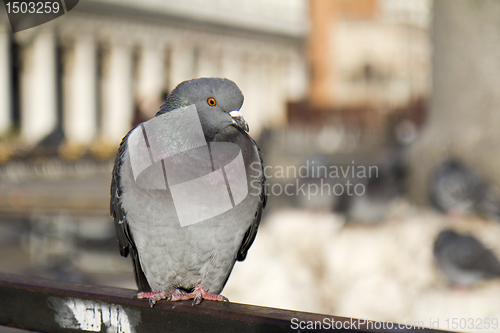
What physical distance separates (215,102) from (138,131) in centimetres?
33

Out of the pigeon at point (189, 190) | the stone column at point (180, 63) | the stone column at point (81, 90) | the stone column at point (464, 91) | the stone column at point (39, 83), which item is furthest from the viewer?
the stone column at point (180, 63)

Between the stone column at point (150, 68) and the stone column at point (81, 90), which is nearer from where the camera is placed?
the stone column at point (81, 90)

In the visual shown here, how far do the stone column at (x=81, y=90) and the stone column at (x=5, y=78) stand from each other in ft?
13.7

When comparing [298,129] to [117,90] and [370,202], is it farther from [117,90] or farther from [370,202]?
[370,202]

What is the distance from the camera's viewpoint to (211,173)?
6.26ft

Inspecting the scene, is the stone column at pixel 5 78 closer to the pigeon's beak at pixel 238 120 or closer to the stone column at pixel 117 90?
the stone column at pixel 117 90

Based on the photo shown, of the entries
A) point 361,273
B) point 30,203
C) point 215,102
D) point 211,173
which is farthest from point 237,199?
point 30,203

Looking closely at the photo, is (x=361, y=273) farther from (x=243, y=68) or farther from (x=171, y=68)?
(x=243, y=68)

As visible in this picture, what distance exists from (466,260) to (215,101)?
500cm

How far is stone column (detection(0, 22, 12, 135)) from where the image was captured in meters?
29.7

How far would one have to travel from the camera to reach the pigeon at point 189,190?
1.92 m

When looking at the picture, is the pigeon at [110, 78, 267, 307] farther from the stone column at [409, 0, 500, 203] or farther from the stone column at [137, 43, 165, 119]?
the stone column at [137, 43, 165, 119]

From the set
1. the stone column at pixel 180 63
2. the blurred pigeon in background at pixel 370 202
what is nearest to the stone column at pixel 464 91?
the blurred pigeon in background at pixel 370 202

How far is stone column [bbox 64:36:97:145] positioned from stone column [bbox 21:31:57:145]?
5.75 feet
